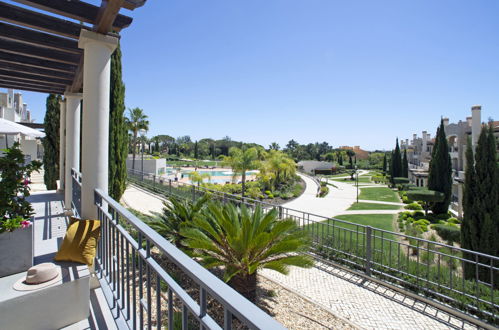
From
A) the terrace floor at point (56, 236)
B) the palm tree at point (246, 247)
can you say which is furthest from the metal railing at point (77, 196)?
the palm tree at point (246, 247)

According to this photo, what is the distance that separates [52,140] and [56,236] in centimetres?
913

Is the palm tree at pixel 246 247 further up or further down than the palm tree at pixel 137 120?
further down

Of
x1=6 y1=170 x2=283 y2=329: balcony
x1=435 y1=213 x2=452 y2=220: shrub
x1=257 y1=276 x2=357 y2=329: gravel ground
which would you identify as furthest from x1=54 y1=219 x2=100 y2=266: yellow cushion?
x1=435 y1=213 x2=452 y2=220: shrub

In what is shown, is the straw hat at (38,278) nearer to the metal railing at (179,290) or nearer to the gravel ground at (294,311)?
the metal railing at (179,290)

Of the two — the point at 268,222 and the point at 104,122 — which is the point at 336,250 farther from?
the point at 104,122

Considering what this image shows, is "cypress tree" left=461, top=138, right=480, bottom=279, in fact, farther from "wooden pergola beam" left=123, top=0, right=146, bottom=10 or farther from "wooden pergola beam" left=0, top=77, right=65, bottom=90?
"wooden pergola beam" left=0, top=77, right=65, bottom=90

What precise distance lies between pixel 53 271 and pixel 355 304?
4.88 metres

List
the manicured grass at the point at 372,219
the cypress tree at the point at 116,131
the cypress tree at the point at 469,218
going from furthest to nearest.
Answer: the manicured grass at the point at 372,219
the cypress tree at the point at 116,131
the cypress tree at the point at 469,218

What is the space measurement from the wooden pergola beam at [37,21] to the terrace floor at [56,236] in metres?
2.84

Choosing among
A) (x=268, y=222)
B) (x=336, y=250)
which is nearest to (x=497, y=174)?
(x=336, y=250)

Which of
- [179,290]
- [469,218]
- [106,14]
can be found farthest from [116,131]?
[469,218]

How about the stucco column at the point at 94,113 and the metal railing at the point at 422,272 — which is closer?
the stucco column at the point at 94,113

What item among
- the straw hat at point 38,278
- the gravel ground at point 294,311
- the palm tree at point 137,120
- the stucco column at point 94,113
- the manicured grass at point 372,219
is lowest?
the manicured grass at point 372,219

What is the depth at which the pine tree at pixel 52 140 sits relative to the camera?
35.4 feet
